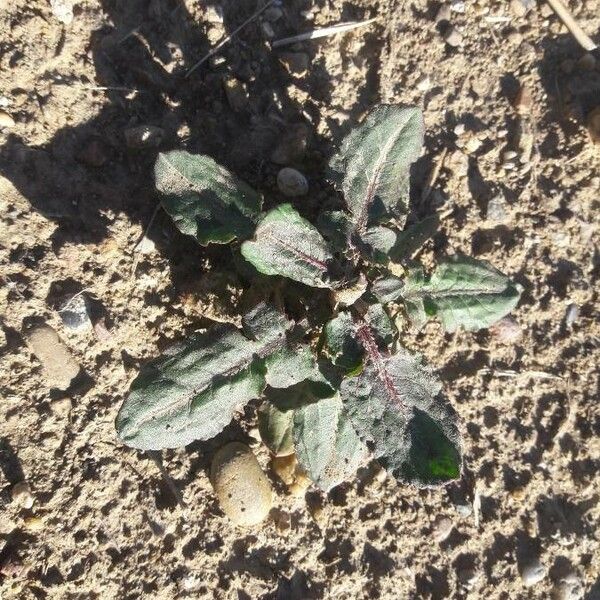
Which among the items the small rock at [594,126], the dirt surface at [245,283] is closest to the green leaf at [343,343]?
the dirt surface at [245,283]

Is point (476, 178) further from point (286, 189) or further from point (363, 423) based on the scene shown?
point (363, 423)

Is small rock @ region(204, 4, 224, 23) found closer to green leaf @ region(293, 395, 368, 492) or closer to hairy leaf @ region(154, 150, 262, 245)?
hairy leaf @ region(154, 150, 262, 245)

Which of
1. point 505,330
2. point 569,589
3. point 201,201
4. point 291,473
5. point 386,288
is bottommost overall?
point 569,589

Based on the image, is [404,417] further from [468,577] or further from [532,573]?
[532,573]

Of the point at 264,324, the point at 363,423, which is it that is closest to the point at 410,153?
the point at 264,324

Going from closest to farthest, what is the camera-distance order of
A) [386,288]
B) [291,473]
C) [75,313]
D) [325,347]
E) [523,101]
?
[386,288]
[325,347]
[75,313]
[291,473]
[523,101]

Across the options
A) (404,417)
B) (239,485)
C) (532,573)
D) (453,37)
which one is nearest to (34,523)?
(239,485)

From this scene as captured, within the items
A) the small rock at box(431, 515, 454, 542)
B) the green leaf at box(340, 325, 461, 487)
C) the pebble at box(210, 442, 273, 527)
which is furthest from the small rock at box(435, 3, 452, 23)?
the small rock at box(431, 515, 454, 542)

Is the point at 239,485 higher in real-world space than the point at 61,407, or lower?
lower
